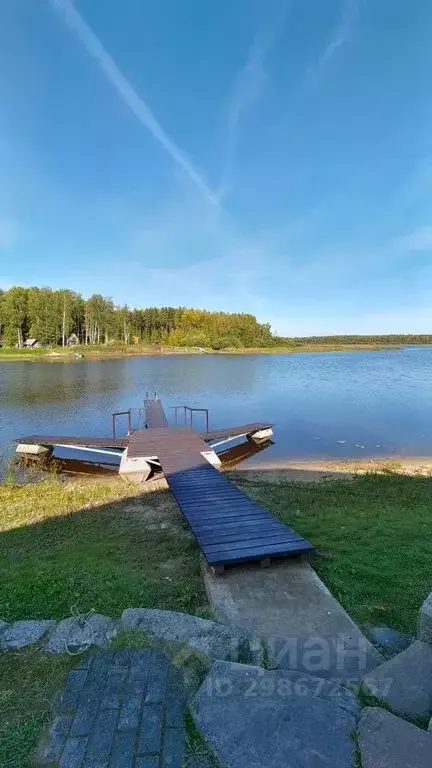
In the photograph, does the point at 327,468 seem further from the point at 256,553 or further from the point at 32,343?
the point at 32,343

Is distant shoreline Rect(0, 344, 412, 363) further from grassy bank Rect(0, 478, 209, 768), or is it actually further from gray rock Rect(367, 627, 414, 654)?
gray rock Rect(367, 627, 414, 654)

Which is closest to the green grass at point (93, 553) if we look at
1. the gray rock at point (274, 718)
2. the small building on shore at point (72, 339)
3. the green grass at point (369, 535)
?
the gray rock at point (274, 718)

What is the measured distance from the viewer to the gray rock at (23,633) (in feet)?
10.8

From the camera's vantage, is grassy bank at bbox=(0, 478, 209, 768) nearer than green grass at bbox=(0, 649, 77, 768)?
No

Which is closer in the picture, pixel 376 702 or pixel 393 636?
pixel 376 702

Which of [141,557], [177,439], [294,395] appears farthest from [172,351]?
[141,557]

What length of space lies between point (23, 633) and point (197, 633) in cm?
144

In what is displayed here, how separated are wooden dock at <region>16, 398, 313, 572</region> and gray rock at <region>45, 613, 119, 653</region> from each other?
1.57m

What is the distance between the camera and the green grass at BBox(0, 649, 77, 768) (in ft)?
7.68

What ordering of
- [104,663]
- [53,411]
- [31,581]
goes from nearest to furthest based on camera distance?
1. [104,663]
2. [31,581]
3. [53,411]

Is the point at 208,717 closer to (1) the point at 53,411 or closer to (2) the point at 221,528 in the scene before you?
(2) the point at 221,528

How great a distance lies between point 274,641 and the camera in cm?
334

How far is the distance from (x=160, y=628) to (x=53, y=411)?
19592 millimetres

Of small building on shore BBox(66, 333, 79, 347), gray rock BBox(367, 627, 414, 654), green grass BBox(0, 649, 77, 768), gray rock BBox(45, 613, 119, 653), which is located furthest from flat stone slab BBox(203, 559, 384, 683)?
small building on shore BBox(66, 333, 79, 347)
